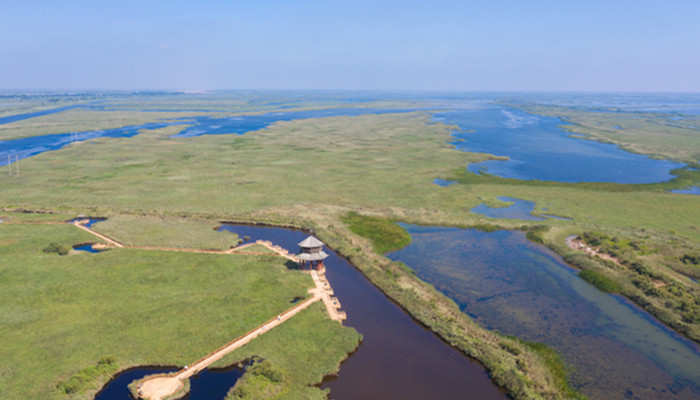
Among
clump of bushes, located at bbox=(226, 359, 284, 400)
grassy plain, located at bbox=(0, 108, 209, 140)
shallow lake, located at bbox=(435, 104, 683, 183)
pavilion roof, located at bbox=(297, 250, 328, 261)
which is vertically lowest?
clump of bushes, located at bbox=(226, 359, 284, 400)

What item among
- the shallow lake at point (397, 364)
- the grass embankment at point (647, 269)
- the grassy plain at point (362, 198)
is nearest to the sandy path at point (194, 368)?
the shallow lake at point (397, 364)

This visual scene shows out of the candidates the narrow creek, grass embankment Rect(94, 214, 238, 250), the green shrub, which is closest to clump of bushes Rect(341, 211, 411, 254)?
the narrow creek

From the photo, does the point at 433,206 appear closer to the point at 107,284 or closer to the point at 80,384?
the point at 107,284

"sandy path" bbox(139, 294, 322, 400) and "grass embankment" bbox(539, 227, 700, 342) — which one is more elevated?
"grass embankment" bbox(539, 227, 700, 342)

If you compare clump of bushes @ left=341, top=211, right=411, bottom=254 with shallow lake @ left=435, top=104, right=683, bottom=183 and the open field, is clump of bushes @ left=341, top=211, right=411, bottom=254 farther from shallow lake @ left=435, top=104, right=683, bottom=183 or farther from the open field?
the open field

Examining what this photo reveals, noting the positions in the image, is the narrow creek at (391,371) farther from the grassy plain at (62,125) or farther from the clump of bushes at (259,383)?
the grassy plain at (62,125)

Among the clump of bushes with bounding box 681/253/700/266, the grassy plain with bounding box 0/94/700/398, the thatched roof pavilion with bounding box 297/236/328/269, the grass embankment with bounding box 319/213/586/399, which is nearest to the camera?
the grass embankment with bounding box 319/213/586/399

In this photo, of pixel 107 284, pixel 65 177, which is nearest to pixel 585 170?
pixel 107 284
